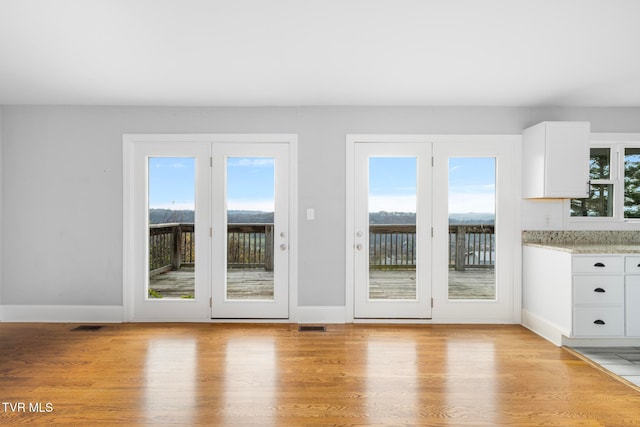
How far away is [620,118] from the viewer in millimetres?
4289

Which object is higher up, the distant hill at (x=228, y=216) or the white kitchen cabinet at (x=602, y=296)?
the distant hill at (x=228, y=216)

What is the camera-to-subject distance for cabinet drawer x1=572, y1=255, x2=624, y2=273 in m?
3.46

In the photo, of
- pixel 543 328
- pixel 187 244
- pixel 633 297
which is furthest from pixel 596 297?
pixel 187 244

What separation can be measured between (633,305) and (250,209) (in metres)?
3.82

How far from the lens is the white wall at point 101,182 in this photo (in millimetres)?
4301

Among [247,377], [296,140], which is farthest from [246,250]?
[247,377]

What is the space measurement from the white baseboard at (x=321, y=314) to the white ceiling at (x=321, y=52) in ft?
7.41

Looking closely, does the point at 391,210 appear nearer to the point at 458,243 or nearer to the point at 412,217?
the point at 412,217

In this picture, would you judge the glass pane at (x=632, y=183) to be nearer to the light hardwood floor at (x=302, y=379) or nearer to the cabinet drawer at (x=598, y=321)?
the cabinet drawer at (x=598, y=321)

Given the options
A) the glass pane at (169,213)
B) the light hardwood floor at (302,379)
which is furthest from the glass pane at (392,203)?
the glass pane at (169,213)

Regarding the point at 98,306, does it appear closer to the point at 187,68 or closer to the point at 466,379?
the point at 187,68

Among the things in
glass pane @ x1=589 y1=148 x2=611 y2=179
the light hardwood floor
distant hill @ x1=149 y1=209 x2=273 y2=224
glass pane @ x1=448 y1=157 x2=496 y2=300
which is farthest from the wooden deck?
glass pane @ x1=589 y1=148 x2=611 y2=179

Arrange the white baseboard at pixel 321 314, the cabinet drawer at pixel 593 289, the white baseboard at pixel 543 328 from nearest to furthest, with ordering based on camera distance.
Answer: the cabinet drawer at pixel 593 289, the white baseboard at pixel 543 328, the white baseboard at pixel 321 314

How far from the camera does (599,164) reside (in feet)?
14.2
